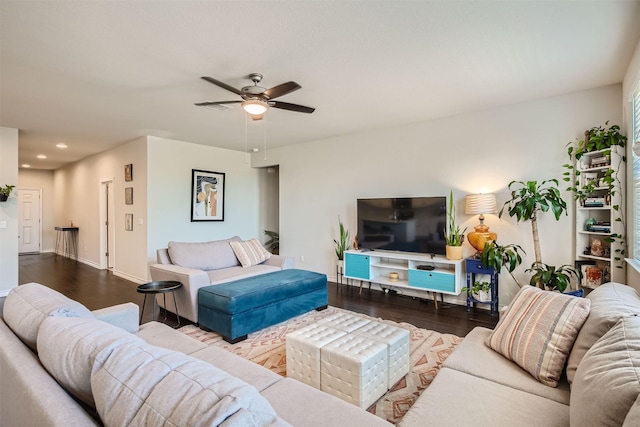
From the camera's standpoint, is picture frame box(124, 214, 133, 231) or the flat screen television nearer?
the flat screen television

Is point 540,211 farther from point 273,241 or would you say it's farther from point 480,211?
point 273,241

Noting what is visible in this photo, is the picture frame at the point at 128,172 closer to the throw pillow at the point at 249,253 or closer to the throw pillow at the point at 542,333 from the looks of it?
the throw pillow at the point at 249,253

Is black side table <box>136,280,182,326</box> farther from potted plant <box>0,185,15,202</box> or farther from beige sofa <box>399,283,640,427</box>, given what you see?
potted plant <box>0,185,15,202</box>

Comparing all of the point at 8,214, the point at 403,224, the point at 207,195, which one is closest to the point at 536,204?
the point at 403,224

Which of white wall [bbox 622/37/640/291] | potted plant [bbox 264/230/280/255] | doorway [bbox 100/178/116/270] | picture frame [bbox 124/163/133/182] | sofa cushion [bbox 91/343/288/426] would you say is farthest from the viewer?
potted plant [bbox 264/230/280/255]

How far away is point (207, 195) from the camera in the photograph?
595 cm

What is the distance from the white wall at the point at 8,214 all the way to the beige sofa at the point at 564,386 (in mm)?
6106

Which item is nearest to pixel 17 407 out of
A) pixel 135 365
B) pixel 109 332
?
pixel 109 332

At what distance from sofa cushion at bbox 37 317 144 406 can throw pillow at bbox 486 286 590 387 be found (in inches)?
68.6

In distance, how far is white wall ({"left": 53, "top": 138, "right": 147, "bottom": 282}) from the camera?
5.32 meters

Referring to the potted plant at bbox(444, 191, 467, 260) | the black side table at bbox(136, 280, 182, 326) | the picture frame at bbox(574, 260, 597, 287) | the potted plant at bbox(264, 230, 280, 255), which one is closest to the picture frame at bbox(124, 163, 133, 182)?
the potted plant at bbox(264, 230, 280, 255)

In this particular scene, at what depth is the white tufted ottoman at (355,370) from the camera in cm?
184

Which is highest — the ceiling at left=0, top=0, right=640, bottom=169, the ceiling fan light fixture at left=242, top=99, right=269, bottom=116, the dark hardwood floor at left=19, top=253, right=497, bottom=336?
the ceiling at left=0, top=0, right=640, bottom=169

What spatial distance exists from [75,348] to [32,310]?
1.83ft
